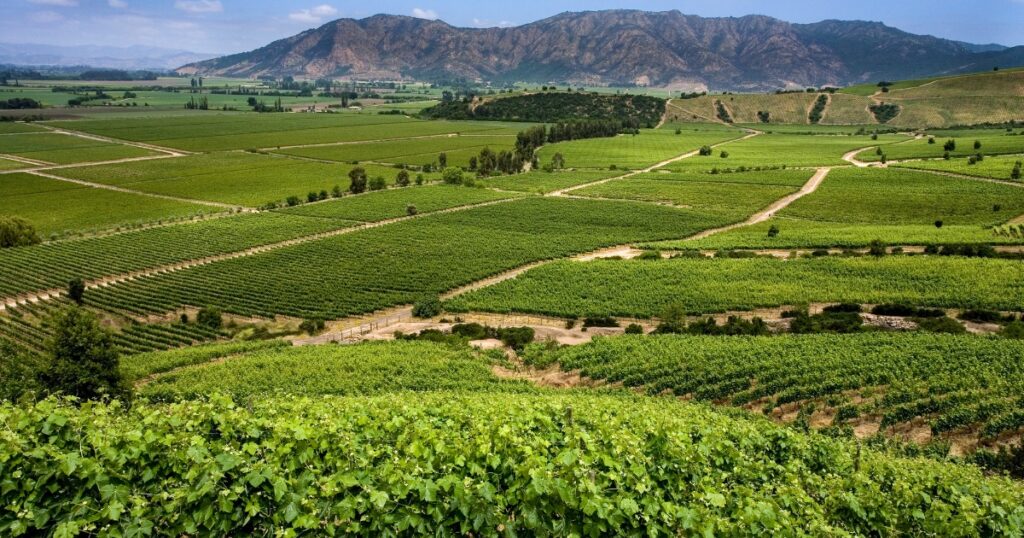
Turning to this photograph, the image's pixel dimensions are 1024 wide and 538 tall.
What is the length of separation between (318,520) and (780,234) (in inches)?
2958

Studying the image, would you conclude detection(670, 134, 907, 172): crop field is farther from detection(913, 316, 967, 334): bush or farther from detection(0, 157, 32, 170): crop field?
detection(0, 157, 32, 170): crop field

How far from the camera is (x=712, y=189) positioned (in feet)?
349

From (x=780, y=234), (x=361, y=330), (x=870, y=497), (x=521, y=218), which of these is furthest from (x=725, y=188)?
(x=870, y=497)

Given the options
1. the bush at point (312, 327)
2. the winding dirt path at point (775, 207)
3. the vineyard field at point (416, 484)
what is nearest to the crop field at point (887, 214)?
the winding dirt path at point (775, 207)

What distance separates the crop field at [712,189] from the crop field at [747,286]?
33.1 metres

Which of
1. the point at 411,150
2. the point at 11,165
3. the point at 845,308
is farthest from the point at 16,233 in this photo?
the point at 411,150

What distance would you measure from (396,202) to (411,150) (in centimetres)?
7098

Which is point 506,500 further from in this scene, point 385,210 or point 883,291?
point 385,210

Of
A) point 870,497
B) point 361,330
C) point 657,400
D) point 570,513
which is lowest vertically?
point 361,330

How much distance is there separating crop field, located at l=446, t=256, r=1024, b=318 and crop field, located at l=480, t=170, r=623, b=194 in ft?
178

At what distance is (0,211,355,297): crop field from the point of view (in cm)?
6038

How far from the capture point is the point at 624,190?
107 m

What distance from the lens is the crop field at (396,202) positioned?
90688 millimetres

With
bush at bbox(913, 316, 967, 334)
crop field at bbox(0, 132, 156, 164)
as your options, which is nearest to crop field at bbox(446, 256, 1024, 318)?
bush at bbox(913, 316, 967, 334)
